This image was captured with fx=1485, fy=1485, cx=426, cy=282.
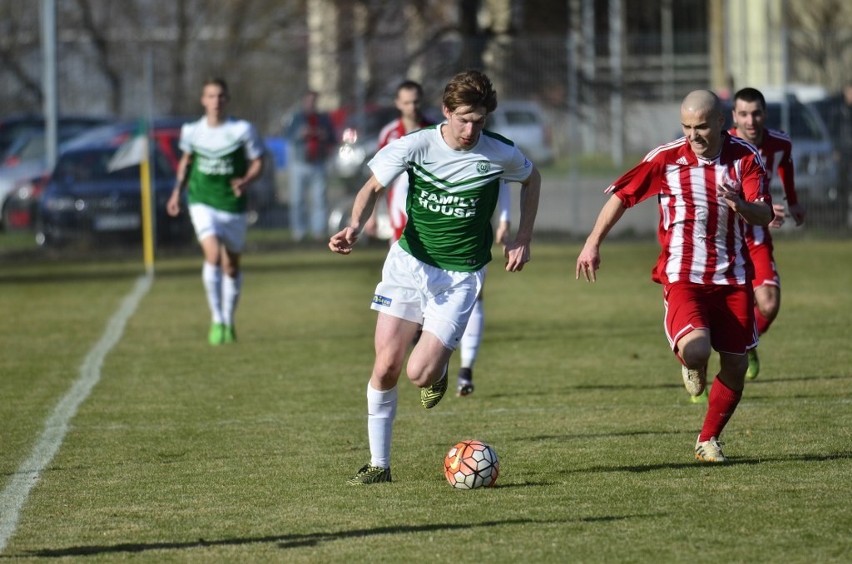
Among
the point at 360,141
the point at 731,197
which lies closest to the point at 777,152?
the point at 731,197

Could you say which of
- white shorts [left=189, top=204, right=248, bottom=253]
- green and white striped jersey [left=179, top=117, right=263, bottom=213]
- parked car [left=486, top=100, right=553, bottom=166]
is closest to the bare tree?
parked car [left=486, top=100, right=553, bottom=166]

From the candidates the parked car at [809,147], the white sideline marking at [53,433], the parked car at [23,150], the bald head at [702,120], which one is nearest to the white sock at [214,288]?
the white sideline marking at [53,433]

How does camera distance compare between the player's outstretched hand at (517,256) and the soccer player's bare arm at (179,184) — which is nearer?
the player's outstretched hand at (517,256)

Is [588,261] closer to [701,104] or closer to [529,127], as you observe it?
[701,104]

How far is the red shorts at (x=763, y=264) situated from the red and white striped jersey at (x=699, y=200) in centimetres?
248

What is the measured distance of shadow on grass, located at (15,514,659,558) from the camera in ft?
19.2

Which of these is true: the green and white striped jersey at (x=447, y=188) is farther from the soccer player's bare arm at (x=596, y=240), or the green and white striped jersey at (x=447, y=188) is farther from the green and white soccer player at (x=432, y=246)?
the soccer player's bare arm at (x=596, y=240)

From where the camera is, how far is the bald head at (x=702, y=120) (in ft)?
23.1

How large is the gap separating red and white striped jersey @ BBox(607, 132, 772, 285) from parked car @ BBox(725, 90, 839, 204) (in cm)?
1538

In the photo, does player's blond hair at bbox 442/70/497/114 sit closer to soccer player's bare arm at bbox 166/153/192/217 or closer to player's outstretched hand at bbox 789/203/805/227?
player's outstretched hand at bbox 789/203/805/227

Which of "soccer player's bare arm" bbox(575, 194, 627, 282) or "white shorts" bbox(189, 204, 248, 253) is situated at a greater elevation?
"soccer player's bare arm" bbox(575, 194, 627, 282)

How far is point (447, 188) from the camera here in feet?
23.6

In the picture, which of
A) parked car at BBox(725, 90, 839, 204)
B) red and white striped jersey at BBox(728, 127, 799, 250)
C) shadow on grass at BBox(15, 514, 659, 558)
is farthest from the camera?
parked car at BBox(725, 90, 839, 204)

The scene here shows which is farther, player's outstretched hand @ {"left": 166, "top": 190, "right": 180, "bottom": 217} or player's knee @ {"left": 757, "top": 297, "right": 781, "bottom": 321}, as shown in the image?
player's outstretched hand @ {"left": 166, "top": 190, "right": 180, "bottom": 217}
